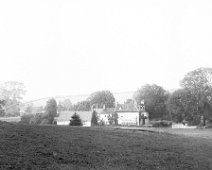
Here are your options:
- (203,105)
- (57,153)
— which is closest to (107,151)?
(57,153)

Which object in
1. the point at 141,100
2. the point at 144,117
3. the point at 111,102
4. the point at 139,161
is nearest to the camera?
the point at 139,161

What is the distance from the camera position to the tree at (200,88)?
81.7 meters

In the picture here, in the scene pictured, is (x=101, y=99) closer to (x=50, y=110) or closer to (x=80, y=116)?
(x=80, y=116)

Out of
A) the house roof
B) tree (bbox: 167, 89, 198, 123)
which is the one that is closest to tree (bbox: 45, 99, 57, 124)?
the house roof

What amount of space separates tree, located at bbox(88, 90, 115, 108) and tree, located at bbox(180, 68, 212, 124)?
52.4 meters

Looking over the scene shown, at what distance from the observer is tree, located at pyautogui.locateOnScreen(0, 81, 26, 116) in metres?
84.5

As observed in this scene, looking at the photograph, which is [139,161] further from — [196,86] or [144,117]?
[144,117]

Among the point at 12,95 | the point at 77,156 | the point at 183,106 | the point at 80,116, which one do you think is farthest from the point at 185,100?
the point at 77,156

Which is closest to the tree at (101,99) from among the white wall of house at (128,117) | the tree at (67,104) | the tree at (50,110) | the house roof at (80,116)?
the tree at (67,104)

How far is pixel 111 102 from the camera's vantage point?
136m

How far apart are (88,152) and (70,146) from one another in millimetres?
1359

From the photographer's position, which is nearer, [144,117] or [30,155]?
[30,155]

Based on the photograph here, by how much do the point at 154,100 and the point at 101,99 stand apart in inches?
1044

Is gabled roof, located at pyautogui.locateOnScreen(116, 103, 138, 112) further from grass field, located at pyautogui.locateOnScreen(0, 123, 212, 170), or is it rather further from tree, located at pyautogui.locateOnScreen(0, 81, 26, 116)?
grass field, located at pyautogui.locateOnScreen(0, 123, 212, 170)
